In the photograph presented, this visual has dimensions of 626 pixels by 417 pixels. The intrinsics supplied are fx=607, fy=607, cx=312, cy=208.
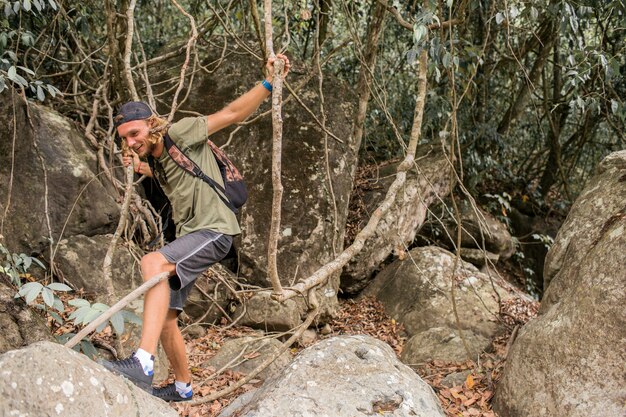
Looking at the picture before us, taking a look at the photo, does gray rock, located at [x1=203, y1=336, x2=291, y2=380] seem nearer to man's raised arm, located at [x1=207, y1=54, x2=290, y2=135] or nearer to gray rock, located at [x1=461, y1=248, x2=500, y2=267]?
man's raised arm, located at [x1=207, y1=54, x2=290, y2=135]

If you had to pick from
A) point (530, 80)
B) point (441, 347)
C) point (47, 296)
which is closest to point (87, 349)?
point (47, 296)

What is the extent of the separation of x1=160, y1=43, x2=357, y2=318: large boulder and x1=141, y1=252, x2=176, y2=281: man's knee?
2896 millimetres

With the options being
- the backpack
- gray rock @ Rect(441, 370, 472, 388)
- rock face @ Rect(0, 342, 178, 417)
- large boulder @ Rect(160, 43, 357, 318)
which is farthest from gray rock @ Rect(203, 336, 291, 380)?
rock face @ Rect(0, 342, 178, 417)

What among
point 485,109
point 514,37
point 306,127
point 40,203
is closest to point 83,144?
point 40,203

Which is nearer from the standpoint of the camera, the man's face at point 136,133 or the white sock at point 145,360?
the white sock at point 145,360

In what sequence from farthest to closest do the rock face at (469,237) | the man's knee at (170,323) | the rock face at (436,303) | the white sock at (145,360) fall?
1. the rock face at (469,237)
2. the rock face at (436,303)
3. the man's knee at (170,323)
4. the white sock at (145,360)

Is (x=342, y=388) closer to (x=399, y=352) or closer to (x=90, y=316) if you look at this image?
(x=90, y=316)

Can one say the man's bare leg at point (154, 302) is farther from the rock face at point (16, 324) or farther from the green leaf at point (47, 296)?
the rock face at point (16, 324)

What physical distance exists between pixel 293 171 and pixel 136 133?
3.43m

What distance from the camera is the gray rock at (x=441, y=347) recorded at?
509cm

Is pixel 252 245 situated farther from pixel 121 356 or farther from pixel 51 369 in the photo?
pixel 51 369

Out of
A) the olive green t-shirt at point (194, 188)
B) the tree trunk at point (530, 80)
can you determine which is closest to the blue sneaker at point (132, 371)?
the olive green t-shirt at point (194, 188)

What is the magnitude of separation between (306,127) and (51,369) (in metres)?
4.84

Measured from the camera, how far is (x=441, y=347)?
17.4ft
